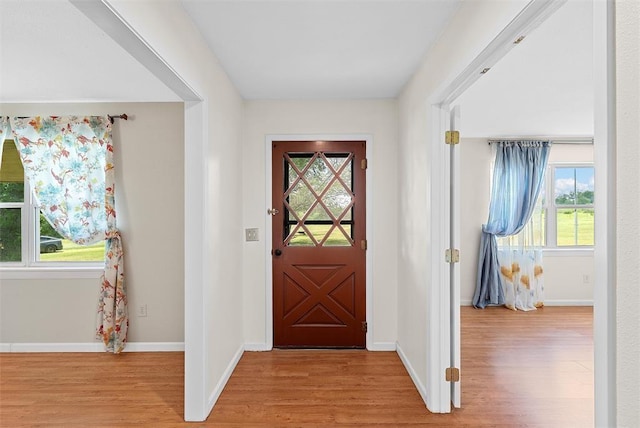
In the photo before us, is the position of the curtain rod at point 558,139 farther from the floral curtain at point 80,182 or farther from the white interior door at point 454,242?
the floral curtain at point 80,182

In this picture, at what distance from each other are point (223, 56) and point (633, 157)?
266cm

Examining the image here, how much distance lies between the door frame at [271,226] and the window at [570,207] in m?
3.49

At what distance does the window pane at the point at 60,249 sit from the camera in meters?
4.04

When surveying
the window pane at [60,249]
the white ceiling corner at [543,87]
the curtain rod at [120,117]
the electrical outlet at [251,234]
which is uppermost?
the white ceiling corner at [543,87]

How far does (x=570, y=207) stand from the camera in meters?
5.90

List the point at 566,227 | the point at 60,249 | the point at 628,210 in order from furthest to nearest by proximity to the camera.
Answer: the point at 566,227
the point at 60,249
the point at 628,210

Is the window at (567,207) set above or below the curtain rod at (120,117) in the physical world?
below

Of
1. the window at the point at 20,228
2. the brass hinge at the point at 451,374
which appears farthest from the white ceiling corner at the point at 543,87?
the window at the point at 20,228

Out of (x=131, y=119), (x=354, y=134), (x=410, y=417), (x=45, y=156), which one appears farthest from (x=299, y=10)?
(x=45, y=156)

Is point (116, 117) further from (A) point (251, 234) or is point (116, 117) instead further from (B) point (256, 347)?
(B) point (256, 347)

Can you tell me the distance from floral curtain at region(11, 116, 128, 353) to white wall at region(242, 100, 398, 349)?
49.6 inches

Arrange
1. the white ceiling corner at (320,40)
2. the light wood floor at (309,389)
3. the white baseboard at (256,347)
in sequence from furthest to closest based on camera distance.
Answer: the white baseboard at (256,347) → the light wood floor at (309,389) → the white ceiling corner at (320,40)

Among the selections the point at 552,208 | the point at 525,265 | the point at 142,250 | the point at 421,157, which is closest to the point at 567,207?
the point at 552,208

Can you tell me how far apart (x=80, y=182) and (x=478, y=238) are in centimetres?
515
